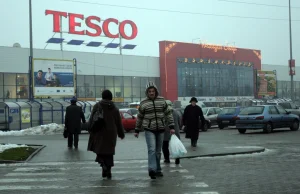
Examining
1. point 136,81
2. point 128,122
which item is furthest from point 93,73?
point 128,122

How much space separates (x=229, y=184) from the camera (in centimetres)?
796

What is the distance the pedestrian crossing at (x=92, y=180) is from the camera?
7570 mm

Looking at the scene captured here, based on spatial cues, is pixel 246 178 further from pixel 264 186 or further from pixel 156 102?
pixel 156 102

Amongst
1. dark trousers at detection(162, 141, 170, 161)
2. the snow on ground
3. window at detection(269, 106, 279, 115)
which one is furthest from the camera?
the snow on ground

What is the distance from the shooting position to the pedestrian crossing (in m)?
7.57

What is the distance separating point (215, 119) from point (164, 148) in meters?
20.6

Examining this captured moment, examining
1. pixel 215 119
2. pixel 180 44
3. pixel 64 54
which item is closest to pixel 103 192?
pixel 215 119

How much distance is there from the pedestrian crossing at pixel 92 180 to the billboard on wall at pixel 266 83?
72621mm

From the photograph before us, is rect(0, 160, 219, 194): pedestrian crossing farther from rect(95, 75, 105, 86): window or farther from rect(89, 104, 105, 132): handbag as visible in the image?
rect(95, 75, 105, 86): window

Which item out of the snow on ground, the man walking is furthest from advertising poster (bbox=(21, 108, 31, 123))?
the man walking

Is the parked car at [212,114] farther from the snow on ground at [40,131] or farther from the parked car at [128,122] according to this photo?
the snow on ground at [40,131]

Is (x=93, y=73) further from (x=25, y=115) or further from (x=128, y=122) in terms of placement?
(x=128, y=122)

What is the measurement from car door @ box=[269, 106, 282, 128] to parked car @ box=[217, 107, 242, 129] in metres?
A: 5.64

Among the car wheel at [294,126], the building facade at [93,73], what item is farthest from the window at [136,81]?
the car wheel at [294,126]
